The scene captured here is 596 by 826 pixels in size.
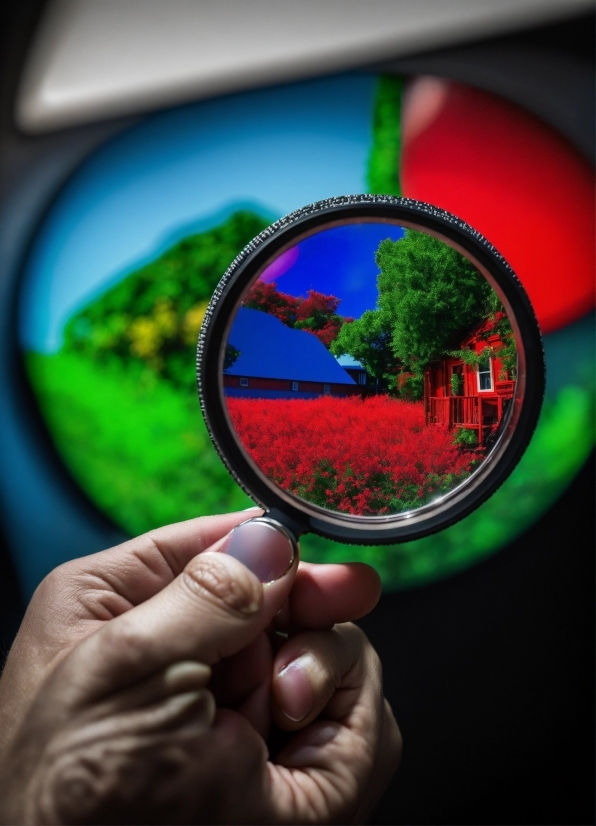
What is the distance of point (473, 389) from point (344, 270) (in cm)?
25

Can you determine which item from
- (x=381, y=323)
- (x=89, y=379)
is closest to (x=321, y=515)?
(x=381, y=323)

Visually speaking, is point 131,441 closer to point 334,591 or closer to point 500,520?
point 334,591

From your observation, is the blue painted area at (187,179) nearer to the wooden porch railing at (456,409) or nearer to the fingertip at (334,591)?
the wooden porch railing at (456,409)

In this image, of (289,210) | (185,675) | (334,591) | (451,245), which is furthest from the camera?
(289,210)

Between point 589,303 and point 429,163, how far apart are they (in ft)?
1.80

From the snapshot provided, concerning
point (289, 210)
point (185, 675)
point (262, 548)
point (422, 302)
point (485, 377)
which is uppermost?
point (289, 210)

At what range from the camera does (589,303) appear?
143cm

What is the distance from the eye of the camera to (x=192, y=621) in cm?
62

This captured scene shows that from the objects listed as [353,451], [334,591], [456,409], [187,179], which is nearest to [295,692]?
[334,591]

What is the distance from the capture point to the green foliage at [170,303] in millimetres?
1383

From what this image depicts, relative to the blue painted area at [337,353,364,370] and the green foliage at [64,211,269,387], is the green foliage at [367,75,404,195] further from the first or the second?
the blue painted area at [337,353,364,370]

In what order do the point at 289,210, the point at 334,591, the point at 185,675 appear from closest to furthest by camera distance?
the point at 185,675, the point at 334,591, the point at 289,210

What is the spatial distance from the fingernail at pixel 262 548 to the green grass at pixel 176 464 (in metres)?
0.68

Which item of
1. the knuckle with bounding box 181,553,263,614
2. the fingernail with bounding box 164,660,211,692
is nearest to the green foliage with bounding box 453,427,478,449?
the knuckle with bounding box 181,553,263,614
